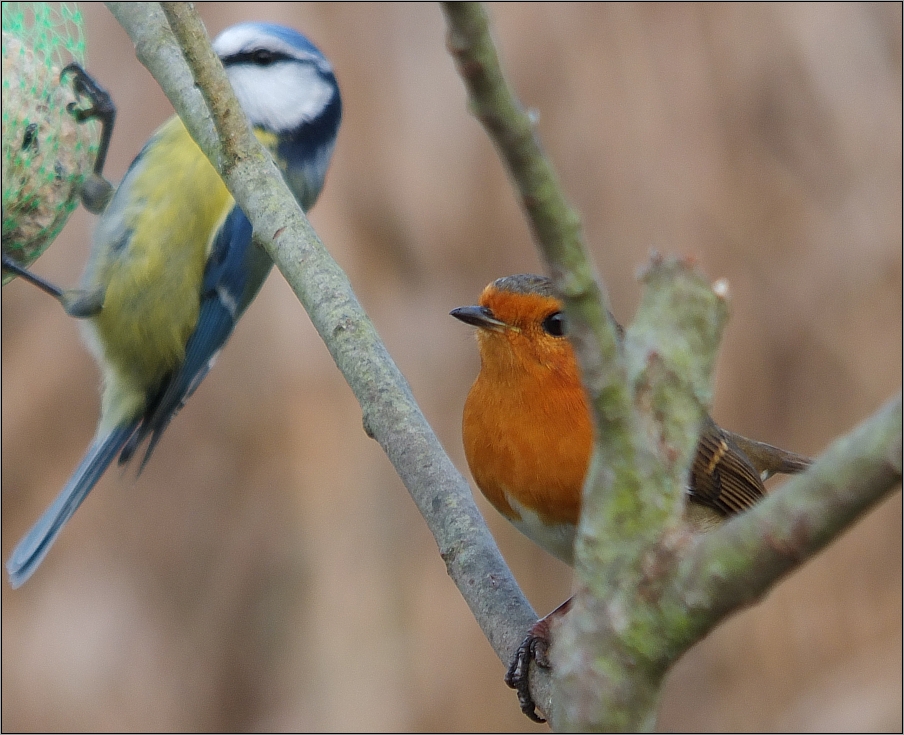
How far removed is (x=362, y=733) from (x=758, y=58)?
3.08 meters

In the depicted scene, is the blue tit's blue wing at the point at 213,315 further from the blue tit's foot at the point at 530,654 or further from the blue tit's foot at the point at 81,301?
the blue tit's foot at the point at 530,654

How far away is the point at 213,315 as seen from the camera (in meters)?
2.60

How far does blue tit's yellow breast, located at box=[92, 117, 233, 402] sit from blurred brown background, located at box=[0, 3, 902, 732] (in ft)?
3.85

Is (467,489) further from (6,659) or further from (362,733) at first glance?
(6,659)

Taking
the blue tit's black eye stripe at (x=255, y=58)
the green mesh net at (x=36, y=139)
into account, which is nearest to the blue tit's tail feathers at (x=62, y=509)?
the green mesh net at (x=36, y=139)

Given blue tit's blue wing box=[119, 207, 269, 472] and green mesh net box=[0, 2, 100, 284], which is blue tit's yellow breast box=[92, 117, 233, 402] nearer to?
blue tit's blue wing box=[119, 207, 269, 472]

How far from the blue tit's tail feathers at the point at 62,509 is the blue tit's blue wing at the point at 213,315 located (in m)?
0.05

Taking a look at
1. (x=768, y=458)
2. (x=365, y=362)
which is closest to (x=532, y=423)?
(x=365, y=362)

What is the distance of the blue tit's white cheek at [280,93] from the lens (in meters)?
2.61

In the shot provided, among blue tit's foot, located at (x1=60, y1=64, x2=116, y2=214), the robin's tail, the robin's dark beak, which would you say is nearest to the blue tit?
blue tit's foot, located at (x1=60, y1=64, x2=116, y2=214)

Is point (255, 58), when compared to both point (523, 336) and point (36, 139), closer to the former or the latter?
point (36, 139)

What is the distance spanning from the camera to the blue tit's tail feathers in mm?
2211

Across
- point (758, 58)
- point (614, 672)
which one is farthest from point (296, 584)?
point (614, 672)

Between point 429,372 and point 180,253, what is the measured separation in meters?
1.55
